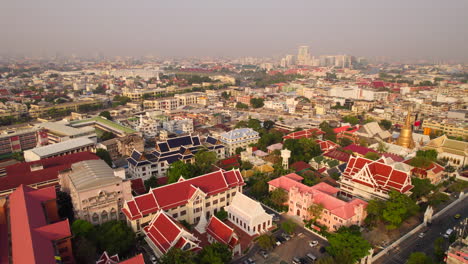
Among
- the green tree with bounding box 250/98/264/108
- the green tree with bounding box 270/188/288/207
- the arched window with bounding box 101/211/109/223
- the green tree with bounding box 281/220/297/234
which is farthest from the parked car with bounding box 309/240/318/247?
the green tree with bounding box 250/98/264/108

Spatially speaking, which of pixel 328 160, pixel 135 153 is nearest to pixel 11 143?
pixel 135 153

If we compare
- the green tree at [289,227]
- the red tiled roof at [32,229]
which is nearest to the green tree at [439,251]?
the green tree at [289,227]

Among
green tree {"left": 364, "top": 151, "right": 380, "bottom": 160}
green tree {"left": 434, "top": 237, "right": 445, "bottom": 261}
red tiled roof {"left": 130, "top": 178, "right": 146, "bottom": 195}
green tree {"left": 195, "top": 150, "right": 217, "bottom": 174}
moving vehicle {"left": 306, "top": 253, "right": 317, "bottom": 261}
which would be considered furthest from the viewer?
green tree {"left": 364, "top": 151, "right": 380, "bottom": 160}

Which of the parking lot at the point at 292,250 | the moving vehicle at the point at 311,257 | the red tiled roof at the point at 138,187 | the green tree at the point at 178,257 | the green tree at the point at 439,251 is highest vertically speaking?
the green tree at the point at 178,257

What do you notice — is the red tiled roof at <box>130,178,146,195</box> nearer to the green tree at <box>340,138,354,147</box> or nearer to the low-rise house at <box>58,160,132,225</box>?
the low-rise house at <box>58,160,132,225</box>

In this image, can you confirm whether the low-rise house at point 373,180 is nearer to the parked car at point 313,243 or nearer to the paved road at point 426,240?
the paved road at point 426,240
